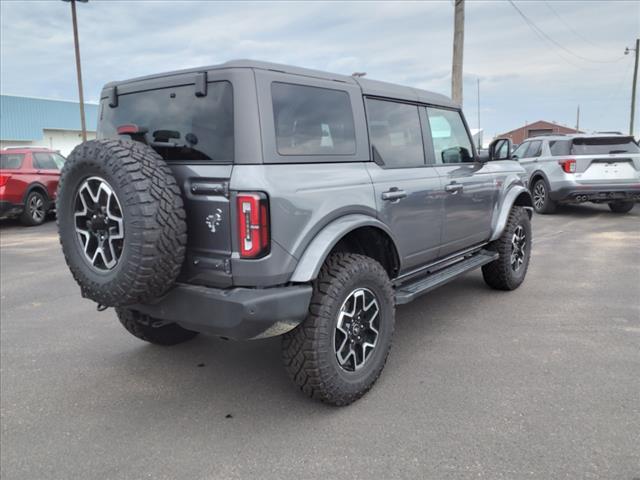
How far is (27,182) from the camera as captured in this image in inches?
442

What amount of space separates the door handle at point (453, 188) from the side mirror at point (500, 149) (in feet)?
2.65

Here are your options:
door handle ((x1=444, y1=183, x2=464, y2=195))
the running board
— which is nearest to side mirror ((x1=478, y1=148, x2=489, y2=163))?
door handle ((x1=444, y1=183, x2=464, y2=195))

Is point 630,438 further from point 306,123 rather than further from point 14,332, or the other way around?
point 14,332

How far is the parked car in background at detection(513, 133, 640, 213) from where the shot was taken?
10.1 meters

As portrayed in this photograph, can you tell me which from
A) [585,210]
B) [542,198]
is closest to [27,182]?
[542,198]

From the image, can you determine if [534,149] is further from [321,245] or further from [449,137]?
[321,245]

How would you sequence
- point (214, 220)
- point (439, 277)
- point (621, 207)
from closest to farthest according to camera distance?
point (214, 220)
point (439, 277)
point (621, 207)

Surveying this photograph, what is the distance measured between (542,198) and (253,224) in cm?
1045

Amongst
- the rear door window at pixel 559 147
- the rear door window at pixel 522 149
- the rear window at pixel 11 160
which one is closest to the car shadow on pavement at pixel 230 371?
the rear door window at pixel 559 147

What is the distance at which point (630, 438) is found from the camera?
8.61ft

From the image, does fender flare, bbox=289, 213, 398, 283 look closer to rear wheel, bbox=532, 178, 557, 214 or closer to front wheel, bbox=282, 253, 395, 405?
front wheel, bbox=282, 253, 395, 405

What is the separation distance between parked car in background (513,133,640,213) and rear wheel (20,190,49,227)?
10.5 m

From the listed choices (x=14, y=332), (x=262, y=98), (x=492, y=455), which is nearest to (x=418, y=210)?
(x=262, y=98)

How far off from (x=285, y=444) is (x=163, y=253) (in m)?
1.20
